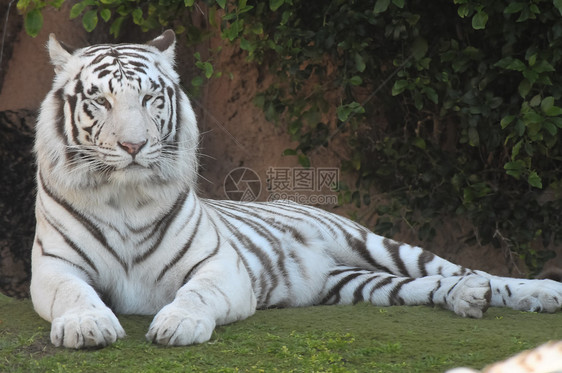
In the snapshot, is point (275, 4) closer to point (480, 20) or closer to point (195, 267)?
point (480, 20)

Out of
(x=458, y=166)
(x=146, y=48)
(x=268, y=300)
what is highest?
(x=146, y=48)

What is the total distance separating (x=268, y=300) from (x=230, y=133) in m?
2.13

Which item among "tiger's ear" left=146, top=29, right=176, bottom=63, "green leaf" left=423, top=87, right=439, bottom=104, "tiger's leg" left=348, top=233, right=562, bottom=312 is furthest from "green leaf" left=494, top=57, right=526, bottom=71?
"tiger's ear" left=146, top=29, right=176, bottom=63

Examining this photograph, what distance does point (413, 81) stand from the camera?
455cm

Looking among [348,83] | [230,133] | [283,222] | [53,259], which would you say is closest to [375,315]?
[283,222]

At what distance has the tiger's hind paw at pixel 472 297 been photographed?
10.3 ft

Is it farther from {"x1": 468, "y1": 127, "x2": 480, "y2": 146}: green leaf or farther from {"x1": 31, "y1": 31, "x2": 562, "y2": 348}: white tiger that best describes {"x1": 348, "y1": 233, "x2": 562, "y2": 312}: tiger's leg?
{"x1": 468, "y1": 127, "x2": 480, "y2": 146}: green leaf

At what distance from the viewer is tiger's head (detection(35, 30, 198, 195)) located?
2.86 m

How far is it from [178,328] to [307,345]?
0.41 meters

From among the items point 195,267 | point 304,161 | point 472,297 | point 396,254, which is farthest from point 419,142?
point 195,267

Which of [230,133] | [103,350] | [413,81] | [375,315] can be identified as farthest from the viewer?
[230,133]

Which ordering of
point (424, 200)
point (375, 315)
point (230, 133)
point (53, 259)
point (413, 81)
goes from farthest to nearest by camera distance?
point (230, 133) → point (424, 200) → point (413, 81) → point (375, 315) → point (53, 259)

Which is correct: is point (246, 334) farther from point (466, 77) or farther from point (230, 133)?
point (230, 133)

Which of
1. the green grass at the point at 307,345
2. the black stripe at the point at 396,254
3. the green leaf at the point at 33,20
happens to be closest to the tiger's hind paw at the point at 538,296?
the green grass at the point at 307,345
